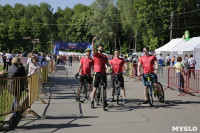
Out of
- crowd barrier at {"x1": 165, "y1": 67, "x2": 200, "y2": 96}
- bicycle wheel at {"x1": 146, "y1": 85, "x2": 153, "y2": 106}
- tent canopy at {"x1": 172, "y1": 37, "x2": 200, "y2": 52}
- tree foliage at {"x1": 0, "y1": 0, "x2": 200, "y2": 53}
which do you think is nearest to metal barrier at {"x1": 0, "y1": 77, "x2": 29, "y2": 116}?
bicycle wheel at {"x1": 146, "y1": 85, "x2": 153, "y2": 106}

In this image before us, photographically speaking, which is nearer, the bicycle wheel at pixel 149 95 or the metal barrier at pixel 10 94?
the metal barrier at pixel 10 94

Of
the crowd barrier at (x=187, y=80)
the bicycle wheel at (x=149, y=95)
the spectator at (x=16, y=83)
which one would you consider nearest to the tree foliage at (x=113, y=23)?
the crowd barrier at (x=187, y=80)

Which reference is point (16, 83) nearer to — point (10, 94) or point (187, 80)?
point (10, 94)

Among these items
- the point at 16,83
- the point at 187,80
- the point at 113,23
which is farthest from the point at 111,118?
the point at 113,23

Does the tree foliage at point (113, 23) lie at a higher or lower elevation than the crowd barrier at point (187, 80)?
higher

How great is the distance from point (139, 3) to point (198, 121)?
48.7 meters

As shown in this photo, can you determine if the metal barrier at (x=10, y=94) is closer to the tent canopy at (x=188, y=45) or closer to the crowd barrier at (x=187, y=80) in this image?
the crowd barrier at (x=187, y=80)

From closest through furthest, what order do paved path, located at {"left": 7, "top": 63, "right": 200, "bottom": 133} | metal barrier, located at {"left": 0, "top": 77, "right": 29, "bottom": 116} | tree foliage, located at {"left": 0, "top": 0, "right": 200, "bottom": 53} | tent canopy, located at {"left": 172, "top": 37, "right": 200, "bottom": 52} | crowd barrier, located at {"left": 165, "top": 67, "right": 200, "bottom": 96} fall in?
paved path, located at {"left": 7, "top": 63, "right": 200, "bottom": 133} → metal barrier, located at {"left": 0, "top": 77, "right": 29, "bottom": 116} → crowd barrier, located at {"left": 165, "top": 67, "right": 200, "bottom": 96} → tent canopy, located at {"left": 172, "top": 37, "right": 200, "bottom": 52} → tree foliage, located at {"left": 0, "top": 0, "right": 200, "bottom": 53}

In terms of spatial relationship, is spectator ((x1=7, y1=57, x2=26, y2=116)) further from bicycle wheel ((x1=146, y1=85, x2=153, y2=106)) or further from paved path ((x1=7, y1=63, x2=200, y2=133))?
bicycle wheel ((x1=146, y1=85, x2=153, y2=106))

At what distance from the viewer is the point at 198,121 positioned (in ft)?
23.7

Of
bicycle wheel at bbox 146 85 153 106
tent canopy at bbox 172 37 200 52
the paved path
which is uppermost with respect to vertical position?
tent canopy at bbox 172 37 200 52

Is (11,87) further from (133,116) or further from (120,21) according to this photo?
(120,21)

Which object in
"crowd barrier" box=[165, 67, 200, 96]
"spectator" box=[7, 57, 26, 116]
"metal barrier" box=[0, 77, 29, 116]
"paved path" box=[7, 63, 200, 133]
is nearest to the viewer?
"paved path" box=[7, 63, 200, 133]

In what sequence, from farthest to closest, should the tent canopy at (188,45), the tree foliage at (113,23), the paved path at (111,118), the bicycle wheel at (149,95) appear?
the tree foliage at (113,23)
the tent canopy at (188,45)
the bicycle wheel at (149,95)
the paved path at (111,118)
